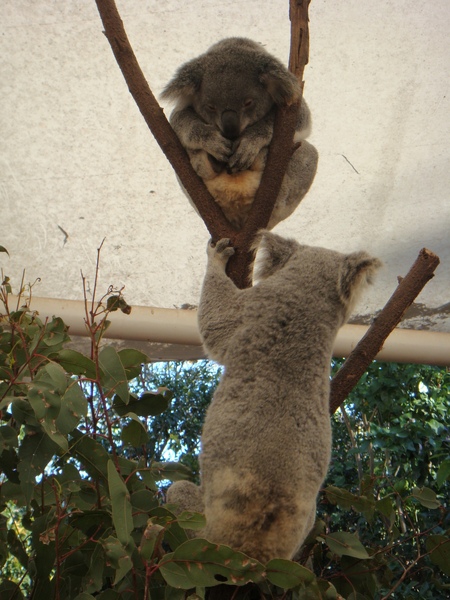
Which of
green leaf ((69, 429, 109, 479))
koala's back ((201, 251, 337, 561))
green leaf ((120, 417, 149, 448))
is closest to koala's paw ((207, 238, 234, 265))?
koala's back ((201, 251, 337, 561))

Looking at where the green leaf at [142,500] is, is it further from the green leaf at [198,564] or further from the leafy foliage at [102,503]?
the green leaf at [198,564]

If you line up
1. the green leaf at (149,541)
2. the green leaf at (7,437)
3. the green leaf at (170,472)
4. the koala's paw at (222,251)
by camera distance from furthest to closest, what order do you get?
the koala's paw at (222,251), the green leaf at (170,472), the green leaf at (7,437), the green leaf at (149,541)

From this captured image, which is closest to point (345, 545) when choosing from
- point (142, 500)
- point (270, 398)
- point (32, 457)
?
point (270, 398)

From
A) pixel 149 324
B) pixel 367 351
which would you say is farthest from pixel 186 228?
pixel 367 351

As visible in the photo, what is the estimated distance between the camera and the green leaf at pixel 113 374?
137 cm

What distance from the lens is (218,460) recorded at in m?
1.73

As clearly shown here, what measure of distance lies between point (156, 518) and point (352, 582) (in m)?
0.77

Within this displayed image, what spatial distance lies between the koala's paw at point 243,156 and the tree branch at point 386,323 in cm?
77

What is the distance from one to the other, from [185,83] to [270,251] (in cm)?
92

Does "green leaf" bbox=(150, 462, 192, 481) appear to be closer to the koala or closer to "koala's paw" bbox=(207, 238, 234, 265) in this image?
the koala

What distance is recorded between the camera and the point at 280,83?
2643 mm

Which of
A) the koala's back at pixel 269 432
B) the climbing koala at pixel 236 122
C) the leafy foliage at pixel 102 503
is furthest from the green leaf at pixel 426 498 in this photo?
the climbing koala at pixel 236 122

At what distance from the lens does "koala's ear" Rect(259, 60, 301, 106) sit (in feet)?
8.45

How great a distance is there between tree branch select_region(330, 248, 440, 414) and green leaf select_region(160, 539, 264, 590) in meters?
0.83
